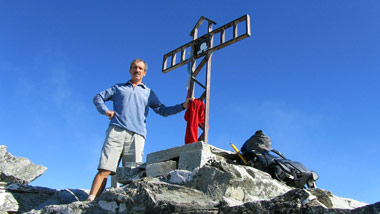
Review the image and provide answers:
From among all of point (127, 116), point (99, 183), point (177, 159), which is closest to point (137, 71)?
point (127, 116)

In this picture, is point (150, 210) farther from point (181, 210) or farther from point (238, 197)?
point (238, 197)

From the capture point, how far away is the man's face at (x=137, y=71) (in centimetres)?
556

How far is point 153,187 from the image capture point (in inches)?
149

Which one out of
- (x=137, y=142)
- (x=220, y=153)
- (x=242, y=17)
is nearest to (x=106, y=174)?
(x=137, y=142)

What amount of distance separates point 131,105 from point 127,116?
181mm

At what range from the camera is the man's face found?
5.56m

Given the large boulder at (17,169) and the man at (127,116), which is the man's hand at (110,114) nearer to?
the man at (127,116)

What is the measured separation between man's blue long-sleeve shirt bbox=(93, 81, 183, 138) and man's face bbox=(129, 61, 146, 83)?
0.08 m

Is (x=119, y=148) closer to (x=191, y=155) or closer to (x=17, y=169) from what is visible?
(x=191, y=155)

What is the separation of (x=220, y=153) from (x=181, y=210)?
2.00m

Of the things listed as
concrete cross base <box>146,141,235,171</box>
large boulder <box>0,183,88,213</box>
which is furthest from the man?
large boulder <box>0,183,88,213</box>

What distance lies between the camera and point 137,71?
5.56 metres

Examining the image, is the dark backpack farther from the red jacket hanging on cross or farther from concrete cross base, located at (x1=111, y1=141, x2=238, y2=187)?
the red jacket hanging on cross

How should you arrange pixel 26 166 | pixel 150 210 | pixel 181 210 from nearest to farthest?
pixel 181 210 < pixel 150 210 < pixel 26 166
